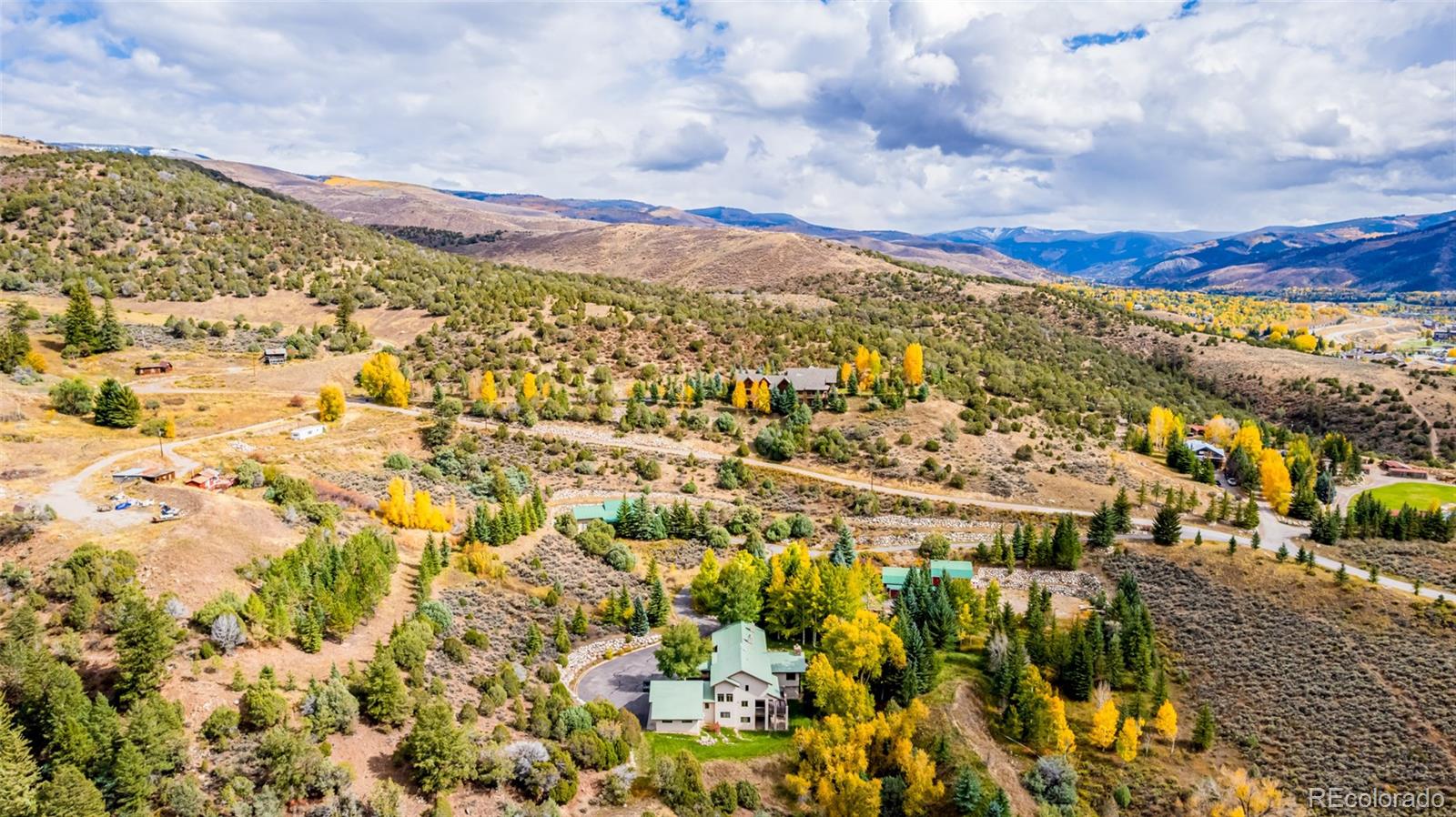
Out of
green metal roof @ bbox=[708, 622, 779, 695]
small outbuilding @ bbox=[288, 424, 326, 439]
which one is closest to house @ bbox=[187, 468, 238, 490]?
small outbuilding @ bbox=[288, 424, 326, 439]

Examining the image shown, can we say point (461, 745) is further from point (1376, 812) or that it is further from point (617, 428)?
point (617, 428)

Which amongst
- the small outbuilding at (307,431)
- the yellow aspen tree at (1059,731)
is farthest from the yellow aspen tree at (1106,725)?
the small outbuilding at (307,431)

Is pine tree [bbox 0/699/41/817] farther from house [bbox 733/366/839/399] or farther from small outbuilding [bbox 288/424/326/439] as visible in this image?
house [bbox 733/366/839/399]

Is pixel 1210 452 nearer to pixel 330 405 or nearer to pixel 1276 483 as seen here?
pixel 1276 483

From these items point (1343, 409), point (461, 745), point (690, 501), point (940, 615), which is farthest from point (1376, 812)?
point (1343, 409)

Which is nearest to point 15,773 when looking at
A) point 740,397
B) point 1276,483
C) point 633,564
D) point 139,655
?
point 139,655

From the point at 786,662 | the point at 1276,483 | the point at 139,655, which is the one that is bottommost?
the point at 786,662
